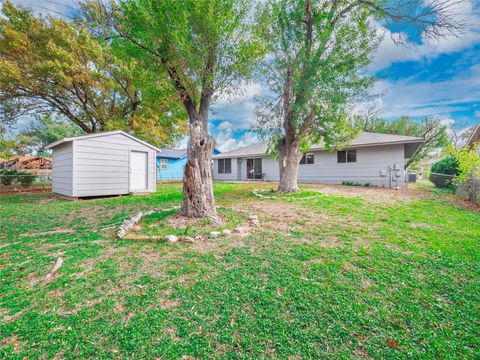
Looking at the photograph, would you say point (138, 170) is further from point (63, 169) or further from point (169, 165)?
point (169, 165)

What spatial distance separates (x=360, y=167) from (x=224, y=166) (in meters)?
11.8

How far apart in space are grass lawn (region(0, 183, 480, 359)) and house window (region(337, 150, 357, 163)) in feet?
34.2

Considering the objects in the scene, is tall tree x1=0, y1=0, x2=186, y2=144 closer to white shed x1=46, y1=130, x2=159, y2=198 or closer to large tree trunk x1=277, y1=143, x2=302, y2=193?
white shed x1=46, y1=130, x2=159, y2=198

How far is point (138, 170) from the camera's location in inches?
402

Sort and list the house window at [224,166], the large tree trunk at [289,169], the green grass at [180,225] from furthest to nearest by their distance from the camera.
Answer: the house window at [224,166], the large tree trunk at [289,169], the green grass at [180,225]

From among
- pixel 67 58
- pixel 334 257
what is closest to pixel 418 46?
pixel 334 257

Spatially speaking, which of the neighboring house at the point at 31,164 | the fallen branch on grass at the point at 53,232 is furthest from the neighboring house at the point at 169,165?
the fallen branch on grass at the point at 53,232

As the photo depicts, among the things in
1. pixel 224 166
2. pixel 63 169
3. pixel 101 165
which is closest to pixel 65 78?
pixel 63 169

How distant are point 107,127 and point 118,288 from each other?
12972mm

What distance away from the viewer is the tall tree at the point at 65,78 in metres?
10.2

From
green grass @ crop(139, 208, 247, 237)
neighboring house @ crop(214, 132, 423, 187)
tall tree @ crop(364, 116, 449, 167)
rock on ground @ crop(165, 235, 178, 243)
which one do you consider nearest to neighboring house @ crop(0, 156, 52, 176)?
neighboring house @ crop(214, 132, 423, 187)

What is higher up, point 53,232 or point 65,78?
point 65,78

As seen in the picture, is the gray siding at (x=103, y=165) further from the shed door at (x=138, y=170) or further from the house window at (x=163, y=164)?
the house window at (x=163, y=164)

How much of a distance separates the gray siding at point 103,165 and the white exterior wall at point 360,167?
1101 cm
